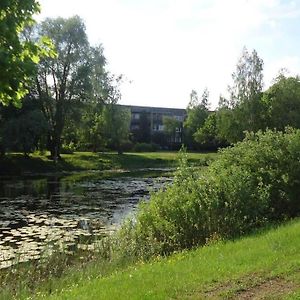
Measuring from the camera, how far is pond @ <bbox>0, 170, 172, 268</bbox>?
53.4 feet

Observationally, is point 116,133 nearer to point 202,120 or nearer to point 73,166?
point 73,166

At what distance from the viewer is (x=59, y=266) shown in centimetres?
1269

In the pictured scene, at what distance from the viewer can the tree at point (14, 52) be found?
584cm

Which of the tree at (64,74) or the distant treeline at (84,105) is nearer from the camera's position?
the distant treeline at (84,105)

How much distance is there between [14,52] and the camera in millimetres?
6105

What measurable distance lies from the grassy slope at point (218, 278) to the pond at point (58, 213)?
5512mm

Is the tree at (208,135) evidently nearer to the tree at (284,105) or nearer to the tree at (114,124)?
the tree at (284,105)

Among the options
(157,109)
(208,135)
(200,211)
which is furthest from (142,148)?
(200,211)

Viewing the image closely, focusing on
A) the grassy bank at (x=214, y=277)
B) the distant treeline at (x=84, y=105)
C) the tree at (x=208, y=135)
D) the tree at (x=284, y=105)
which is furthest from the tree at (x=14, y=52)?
the tree at (x=208, y=135)

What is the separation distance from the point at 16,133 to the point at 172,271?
42420mm

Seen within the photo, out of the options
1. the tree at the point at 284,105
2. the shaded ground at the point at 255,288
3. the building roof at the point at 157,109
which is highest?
the building roof at the point at 157,109

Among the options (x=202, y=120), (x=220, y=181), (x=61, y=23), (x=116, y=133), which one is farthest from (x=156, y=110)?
(x=220, y=181)

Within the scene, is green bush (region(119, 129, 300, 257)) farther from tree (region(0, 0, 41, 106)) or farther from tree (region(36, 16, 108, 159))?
tree (region(36, 16, 108, 159))

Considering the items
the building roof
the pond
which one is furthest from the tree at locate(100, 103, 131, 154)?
the building roof
